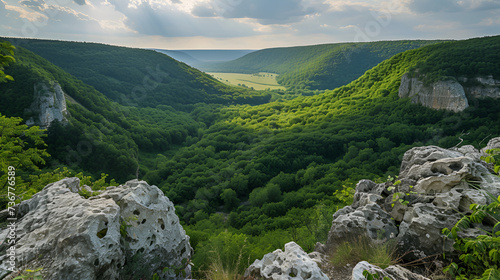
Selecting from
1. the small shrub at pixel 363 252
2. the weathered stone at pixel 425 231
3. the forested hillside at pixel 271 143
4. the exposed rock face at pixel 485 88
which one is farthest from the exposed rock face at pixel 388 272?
the exposed rock face at pixel 485 88

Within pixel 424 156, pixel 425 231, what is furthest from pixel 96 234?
pixel 424 156

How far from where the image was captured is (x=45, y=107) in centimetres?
5684

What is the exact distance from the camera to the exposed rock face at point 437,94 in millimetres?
76938

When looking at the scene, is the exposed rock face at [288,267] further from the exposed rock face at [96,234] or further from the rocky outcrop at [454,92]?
the rocky outcrop at [454,92]

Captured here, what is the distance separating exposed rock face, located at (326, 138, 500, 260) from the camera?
7102 millimetres

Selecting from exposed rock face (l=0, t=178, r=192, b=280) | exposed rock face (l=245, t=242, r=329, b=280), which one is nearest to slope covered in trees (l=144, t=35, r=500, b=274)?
exposed rock face (l=245, t=242, r=329, b=280)

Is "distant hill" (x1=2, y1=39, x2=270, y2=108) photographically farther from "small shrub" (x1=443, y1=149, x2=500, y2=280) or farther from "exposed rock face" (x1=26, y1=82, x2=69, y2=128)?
"small shrub" (x1=443, y1=149, x2=500, y2=280)

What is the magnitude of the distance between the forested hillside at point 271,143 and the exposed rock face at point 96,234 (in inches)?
861

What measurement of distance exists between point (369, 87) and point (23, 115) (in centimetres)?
12862

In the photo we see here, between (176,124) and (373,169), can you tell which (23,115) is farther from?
(373,169)

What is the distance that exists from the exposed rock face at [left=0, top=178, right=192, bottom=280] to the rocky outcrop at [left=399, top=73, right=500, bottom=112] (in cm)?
9660

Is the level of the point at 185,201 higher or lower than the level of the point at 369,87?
lower

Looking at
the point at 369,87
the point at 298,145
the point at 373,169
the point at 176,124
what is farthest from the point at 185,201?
the point at 369,87

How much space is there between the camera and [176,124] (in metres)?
122
